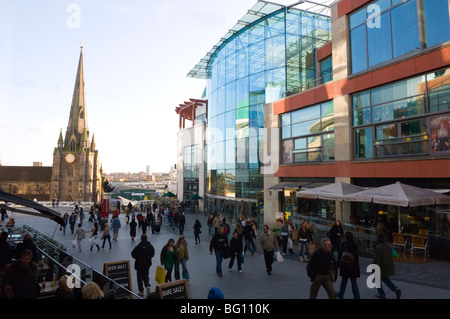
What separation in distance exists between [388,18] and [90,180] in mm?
108249

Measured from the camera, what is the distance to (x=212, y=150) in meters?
32.4

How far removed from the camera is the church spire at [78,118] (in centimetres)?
11033

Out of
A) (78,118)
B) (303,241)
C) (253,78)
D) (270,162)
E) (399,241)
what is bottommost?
(399,241)

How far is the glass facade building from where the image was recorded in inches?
947

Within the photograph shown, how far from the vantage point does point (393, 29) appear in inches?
585

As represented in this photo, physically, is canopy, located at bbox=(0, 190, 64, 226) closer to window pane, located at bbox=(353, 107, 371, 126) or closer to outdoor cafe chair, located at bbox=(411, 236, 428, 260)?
outdoor cafe chair, located at bbox=(411, 236, 428, 260)

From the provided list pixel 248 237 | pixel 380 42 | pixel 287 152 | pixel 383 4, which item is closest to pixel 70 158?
pixel 287 152

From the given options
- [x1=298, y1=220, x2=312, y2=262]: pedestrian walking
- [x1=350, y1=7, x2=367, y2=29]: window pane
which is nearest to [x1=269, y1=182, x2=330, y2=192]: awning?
[x1=298, y1=220, x2=312, y2=262]: pedestrian walking

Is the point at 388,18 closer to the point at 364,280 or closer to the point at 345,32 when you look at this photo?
the point at 345,32

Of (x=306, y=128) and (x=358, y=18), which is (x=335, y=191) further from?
(x=358, y=18)

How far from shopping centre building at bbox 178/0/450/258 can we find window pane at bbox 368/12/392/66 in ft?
0.20

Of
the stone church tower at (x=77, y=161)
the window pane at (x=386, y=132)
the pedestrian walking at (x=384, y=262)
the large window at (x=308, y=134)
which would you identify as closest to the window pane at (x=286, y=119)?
the large window at (x=308, y=134)

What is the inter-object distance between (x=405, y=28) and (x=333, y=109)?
547 centimetres
